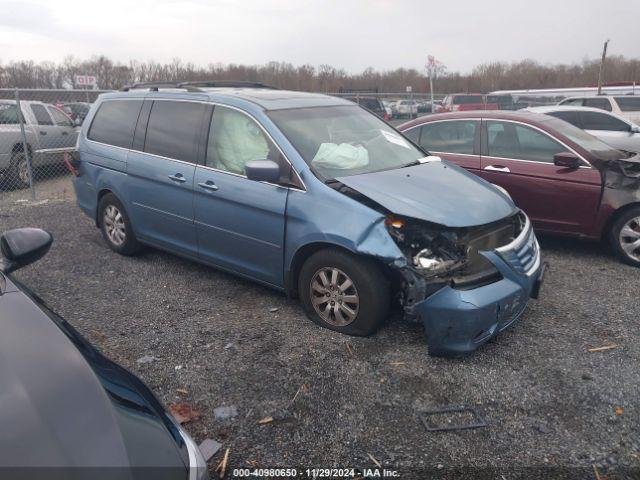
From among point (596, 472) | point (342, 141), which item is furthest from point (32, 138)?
point (596, 472)

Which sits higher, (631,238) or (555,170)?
(555,170)

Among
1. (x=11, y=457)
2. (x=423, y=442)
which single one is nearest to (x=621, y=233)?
(x=423, y=442)

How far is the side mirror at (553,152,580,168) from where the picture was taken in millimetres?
5590

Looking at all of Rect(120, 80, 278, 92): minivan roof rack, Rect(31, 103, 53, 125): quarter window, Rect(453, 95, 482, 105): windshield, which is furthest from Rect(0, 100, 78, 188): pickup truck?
Rect(453, 95, 482, 105): windshield

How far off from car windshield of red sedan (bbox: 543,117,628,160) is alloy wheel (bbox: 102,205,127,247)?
16.1 feet

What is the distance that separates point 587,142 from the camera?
6109 millimetres

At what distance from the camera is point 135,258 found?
19.0ft

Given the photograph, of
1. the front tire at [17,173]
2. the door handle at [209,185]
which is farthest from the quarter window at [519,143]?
the front tire at [17,173]

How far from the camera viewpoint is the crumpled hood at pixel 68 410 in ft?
5.32

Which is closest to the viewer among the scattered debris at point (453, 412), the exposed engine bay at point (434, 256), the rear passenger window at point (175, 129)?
the scattered debris at point (453, 412)

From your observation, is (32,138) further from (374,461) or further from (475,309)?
(374,461)

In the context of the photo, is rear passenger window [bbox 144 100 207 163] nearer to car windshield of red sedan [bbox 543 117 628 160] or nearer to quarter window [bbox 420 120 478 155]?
quarter window [bbox 420 120 478 155]

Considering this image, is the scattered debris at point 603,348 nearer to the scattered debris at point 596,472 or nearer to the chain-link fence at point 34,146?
the scattered debris at point 596,472

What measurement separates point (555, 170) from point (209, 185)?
12.2 feet
